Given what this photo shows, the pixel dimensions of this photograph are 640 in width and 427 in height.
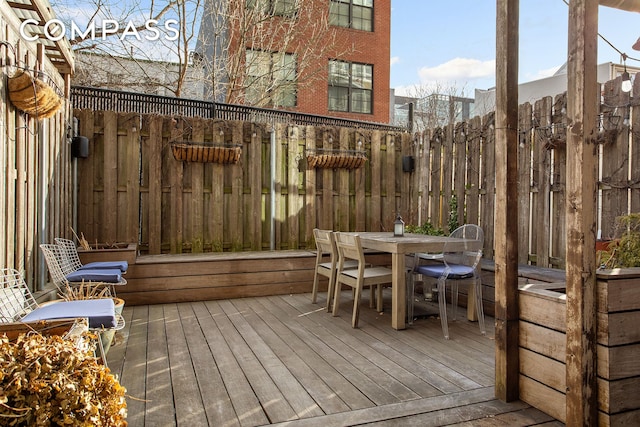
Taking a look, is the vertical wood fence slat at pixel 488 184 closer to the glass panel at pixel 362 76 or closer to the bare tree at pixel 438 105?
the glass panel at pixel 362 76

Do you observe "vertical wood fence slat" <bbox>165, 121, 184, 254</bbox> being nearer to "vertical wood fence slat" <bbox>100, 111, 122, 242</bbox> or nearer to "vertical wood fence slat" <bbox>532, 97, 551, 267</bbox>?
"vertical wood fence slat" <bbox>100, 111, 122, 242</bbox>

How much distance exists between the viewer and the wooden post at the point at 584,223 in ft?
6.91

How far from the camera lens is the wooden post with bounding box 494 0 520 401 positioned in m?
2.56

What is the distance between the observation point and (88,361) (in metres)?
1.56

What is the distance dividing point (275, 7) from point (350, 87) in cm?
342

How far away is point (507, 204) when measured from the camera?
260 cm

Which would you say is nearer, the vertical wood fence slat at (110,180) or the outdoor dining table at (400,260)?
the outdoor dining table at (400,260)

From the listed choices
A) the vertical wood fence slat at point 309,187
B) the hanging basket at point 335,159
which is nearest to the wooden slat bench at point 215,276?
the vertical wood fence slat at point 309,187

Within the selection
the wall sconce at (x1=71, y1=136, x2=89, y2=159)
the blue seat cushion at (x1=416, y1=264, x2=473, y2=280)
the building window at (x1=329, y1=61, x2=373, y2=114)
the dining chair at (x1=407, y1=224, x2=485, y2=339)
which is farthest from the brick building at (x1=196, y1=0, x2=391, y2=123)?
the blue seat cushion at (x1=416, y1=264, x2=473, y2=280)

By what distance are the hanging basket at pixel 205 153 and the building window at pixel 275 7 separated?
A: 4.90m

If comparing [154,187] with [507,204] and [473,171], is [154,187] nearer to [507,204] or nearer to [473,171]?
Result: [473,171]

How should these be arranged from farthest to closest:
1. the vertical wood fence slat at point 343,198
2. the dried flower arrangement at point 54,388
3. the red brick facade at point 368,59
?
the red brick facade at point 368,59 → the vertical wood fence slat at point 343,198 → the dried flower arrangement at point 54,388

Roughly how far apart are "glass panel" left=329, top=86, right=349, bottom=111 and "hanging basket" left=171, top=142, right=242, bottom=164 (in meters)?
6.79

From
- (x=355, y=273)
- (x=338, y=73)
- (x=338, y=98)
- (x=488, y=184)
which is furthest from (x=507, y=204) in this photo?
(x=338, y=73)
